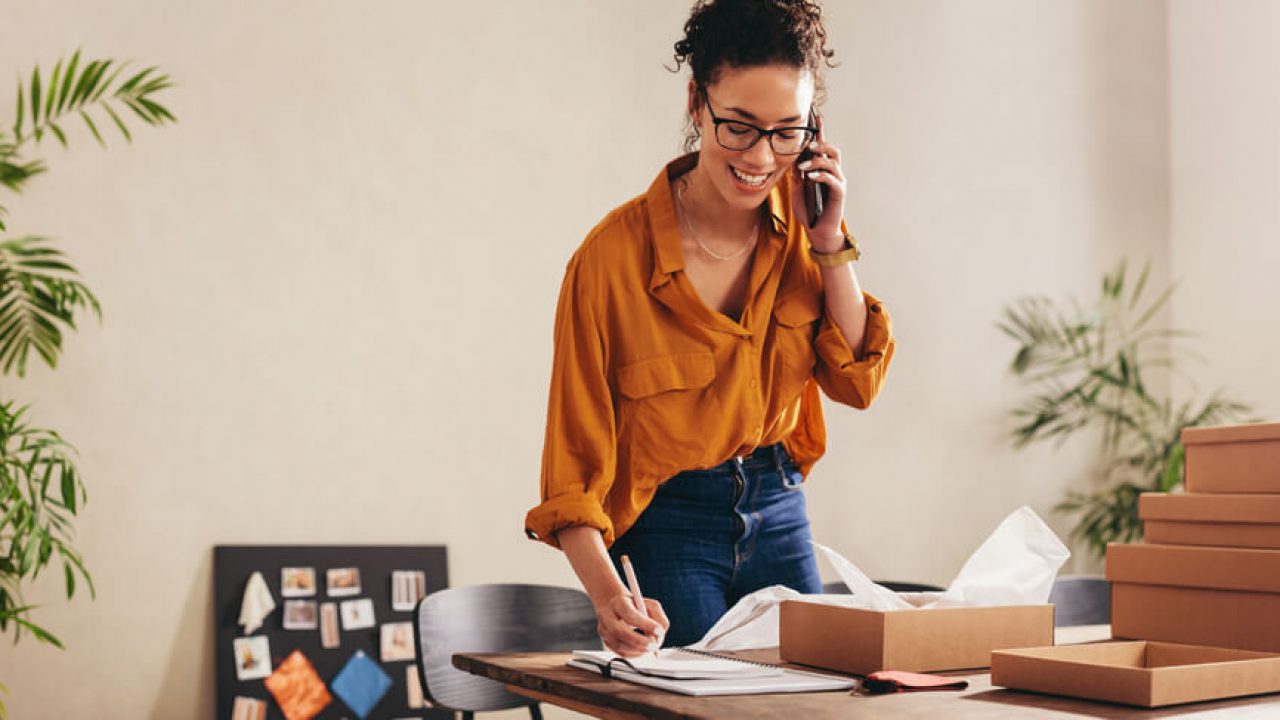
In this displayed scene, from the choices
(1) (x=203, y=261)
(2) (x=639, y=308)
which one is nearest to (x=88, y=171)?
(1) (x=203, y=261)

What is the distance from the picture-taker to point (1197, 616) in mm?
1606

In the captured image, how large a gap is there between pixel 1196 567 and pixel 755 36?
905 millimetres

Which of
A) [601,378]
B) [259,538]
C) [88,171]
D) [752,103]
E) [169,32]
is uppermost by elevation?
[169,32]

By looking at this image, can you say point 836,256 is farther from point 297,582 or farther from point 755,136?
point 297,582

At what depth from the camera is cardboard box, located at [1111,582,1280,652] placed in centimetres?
154

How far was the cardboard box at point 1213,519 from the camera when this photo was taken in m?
1.58

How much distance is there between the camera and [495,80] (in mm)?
3918

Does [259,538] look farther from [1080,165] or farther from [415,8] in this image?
[1080,165]

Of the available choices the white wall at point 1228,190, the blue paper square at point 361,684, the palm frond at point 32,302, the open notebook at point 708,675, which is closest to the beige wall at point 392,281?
the palm frond at point 32,302

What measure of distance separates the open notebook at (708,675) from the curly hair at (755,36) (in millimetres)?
776

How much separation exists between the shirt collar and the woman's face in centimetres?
9

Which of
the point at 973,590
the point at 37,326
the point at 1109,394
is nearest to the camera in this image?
the point at 973,590

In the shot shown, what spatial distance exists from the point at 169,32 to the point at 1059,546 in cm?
287

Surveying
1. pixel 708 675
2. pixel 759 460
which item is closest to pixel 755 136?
pixel 759 460
